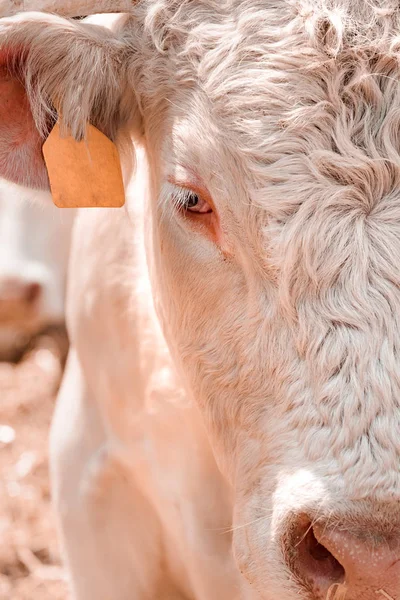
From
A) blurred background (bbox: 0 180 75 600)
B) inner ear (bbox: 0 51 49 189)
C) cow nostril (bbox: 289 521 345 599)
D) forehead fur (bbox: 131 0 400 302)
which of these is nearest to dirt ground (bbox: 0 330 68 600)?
blurred background (bbox: 0 180 75 600)

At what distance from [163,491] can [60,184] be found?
4.24 ft

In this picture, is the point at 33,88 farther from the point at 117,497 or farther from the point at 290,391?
the point at 117,497

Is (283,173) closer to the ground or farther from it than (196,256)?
farther from it

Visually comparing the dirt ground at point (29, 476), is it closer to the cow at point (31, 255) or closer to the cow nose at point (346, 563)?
the cow at point (31, 255)

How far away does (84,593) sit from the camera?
149 inches

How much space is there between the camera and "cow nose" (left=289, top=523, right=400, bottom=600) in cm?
191

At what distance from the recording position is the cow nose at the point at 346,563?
1908 millimetres

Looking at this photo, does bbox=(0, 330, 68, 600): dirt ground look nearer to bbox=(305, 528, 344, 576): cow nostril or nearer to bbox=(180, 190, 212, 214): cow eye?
bbox=(180, 190, 212, 214): cow eye

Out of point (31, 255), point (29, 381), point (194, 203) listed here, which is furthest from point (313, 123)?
point (29, 381)

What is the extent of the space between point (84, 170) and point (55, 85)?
0.81 feet

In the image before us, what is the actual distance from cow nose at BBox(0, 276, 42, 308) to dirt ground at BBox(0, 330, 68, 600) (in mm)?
362

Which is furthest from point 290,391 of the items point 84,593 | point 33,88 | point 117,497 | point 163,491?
point 84,593

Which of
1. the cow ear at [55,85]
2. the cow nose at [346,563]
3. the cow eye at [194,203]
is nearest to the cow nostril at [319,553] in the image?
the cow nose at [346,563]

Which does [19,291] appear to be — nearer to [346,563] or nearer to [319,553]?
[319,553]
